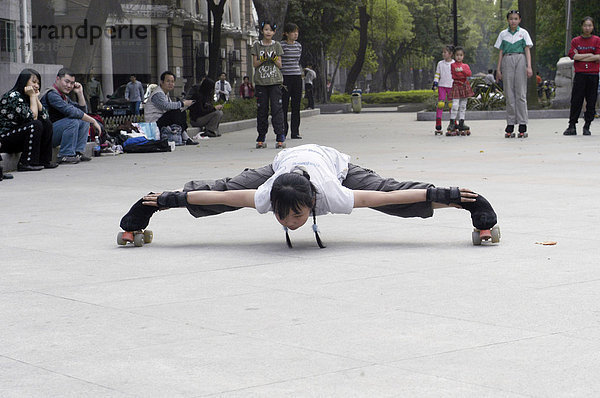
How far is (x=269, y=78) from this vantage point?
51.4ft

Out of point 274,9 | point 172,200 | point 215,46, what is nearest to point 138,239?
point 172,200

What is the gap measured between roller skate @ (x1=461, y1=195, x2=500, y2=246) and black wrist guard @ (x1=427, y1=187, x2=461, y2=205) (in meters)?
0.09

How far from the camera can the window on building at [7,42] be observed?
19.8 metres

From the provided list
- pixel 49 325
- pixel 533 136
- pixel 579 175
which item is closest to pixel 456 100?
pixel 533 136

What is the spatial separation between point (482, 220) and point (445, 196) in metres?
0.27

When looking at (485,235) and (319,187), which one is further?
(485,235)

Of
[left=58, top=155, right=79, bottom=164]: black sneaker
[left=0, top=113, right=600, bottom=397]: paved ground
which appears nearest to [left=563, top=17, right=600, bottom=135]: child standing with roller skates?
[left=58, top=155, right=79, bottom=164]: black sneaker

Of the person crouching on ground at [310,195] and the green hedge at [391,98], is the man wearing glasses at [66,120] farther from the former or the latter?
the green hedge at [391,98]

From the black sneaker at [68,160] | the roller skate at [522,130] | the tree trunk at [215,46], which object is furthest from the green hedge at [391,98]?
the black sneaker at [68,160]

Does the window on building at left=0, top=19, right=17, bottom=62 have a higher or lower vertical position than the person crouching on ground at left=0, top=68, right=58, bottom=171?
higher

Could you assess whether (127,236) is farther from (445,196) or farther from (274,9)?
(274,9)

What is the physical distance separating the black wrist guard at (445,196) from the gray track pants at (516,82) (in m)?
11.0

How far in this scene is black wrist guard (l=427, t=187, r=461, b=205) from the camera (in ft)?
19.6

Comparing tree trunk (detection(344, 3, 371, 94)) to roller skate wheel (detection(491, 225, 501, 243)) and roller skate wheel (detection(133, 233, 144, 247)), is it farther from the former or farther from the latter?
roller skate wheel (detection(491, 225, 501, 243))
